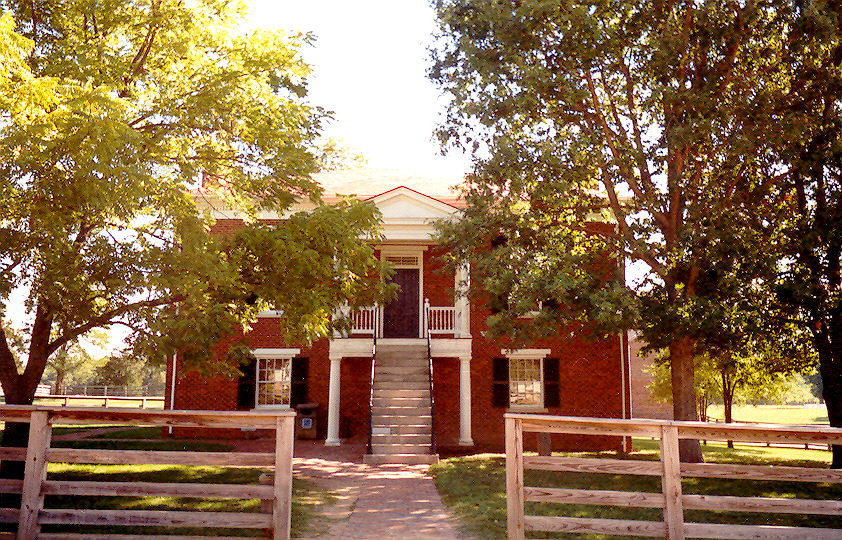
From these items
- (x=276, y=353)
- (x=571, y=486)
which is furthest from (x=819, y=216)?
(x=276, y=353)

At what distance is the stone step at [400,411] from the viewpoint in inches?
653

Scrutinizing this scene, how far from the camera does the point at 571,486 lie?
A: 12.1m

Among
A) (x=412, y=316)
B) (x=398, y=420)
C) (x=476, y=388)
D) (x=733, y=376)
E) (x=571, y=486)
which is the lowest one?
(x=571, y=486)

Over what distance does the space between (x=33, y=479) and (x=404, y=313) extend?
15.0m

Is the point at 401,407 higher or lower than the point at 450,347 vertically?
lower

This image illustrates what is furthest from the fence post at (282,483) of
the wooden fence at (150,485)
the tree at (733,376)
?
the tree at (733,376)

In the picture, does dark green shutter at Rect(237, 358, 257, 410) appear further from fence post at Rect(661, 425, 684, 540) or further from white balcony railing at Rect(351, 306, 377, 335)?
fence post at Rect(661, 425, 684, 540)

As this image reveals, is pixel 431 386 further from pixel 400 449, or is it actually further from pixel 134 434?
pixel 134 434

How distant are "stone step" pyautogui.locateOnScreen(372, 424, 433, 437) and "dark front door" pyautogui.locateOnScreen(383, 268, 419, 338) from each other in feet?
17.4

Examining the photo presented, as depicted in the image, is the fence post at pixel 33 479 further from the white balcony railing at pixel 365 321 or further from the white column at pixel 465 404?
the white balcony railing at pixel 365 321

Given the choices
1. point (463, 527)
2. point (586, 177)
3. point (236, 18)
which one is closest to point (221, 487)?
point (463, 527)

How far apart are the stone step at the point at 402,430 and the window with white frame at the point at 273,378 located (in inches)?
218

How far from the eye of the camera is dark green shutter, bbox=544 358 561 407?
20484 millimetres

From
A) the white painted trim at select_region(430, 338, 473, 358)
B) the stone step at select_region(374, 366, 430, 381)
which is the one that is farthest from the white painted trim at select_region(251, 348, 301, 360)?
the white painted trim at select_region(430, 338, 473, 358)
